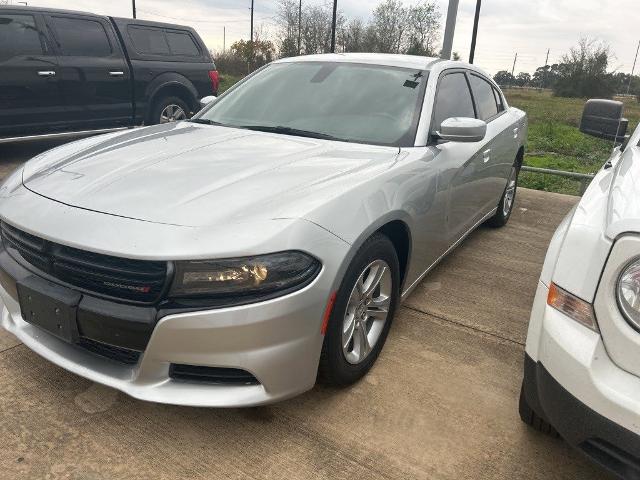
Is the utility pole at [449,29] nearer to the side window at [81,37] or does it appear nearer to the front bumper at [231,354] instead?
the side window at [81,37]

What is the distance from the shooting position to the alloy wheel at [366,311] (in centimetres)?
238

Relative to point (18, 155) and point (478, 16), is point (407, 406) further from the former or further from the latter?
point (478, 16)

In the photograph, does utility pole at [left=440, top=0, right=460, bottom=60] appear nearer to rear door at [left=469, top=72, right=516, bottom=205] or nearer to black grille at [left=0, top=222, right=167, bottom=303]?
rear door at [left=469, top=72, right=516, bottom=205]

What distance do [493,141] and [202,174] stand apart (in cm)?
250

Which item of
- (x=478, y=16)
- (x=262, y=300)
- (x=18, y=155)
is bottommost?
(x=18, y=155)

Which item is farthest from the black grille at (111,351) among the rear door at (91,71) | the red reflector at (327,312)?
the rear door at (91,71)

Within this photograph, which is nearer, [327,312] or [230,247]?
[230,247]

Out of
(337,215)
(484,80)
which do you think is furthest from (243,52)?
(337,215)

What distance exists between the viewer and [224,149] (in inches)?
109

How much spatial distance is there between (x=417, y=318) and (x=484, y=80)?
2.31m

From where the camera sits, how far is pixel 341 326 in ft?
7.26

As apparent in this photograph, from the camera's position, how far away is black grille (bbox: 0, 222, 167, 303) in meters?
1.88

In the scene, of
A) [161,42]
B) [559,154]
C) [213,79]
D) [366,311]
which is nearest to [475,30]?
[559,154]

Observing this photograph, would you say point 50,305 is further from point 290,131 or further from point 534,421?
point 534,421
